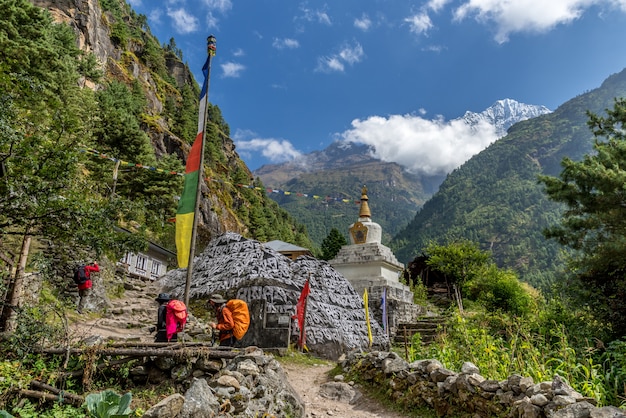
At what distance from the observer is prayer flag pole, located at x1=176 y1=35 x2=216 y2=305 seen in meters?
10.5

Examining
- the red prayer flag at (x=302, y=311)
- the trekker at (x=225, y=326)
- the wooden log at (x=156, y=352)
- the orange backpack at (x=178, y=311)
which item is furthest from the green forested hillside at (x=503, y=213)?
the wooden log at (x=156, y=352)

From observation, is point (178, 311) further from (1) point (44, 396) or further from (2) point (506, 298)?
(2) point (506, 298)

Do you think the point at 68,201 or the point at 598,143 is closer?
the point at 68,201

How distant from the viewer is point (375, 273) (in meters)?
20.8

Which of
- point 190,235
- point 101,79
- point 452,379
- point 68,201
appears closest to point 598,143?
point 452,379

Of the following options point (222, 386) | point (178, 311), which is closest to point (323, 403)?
point (222, 386)

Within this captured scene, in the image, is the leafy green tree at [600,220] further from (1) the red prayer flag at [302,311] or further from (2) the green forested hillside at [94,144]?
(2) the green forested hillside at [94,144]

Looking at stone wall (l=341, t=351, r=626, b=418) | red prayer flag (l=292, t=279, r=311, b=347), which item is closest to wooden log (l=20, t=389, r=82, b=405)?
stone wall (l=341, t=351, r=626, b=418)

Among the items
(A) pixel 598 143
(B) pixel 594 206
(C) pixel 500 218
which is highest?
(C) pixel 500 218

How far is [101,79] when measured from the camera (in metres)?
40.6

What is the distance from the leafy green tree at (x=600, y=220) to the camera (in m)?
10.0

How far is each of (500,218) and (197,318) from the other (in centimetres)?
13937

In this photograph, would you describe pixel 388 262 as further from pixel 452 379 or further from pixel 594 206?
pixel 452 379

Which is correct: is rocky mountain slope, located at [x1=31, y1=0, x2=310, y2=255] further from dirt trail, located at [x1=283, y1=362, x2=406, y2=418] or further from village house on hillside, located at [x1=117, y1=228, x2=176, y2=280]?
dirt trail, located at [x1=283, y1=362, x2=406, y2=418]
